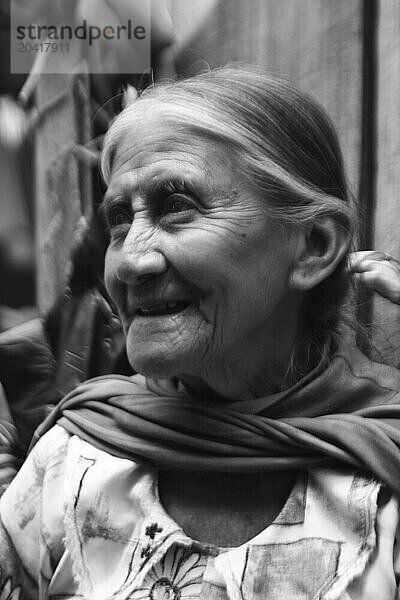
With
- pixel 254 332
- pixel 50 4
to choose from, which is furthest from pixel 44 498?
pixel 50 4

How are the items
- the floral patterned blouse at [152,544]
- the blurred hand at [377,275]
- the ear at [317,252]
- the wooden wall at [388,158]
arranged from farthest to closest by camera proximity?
the wooden wall at [388,158] < the blurred hand at [377,275] < the ear at [317,252] < the floral patterned blouse at [152,544]

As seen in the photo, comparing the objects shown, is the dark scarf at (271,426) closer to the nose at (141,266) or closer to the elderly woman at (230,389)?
the elderly woman at (230,389)

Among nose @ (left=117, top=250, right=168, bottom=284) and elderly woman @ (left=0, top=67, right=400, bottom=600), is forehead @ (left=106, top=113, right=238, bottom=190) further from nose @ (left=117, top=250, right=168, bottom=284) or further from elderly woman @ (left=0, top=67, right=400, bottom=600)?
nose @ (left=117, top=250, right=168, bottom=284)

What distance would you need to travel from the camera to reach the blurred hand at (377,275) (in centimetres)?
161

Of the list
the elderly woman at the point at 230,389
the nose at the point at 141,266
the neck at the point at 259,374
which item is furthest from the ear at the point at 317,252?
the nose at the point at 141,266

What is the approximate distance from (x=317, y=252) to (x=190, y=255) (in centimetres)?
25

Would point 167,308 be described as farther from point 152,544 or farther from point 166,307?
point 152,544

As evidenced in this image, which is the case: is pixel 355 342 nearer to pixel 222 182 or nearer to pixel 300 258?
pixel 300 258

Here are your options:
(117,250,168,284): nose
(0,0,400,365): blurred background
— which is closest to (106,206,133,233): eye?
(117,250,168,284): nose

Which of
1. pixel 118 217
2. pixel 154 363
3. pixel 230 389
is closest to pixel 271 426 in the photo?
pixel 230 389

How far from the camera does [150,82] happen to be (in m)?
1.77

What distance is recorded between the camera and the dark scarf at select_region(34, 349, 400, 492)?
4.41 feet

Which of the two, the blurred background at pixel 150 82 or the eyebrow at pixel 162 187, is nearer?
the eyebrow at pixel 162 187

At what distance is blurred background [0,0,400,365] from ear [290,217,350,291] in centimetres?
21
